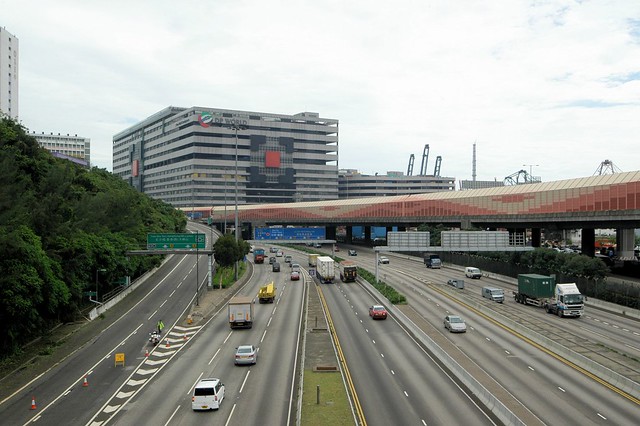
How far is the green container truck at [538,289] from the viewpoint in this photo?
206ft

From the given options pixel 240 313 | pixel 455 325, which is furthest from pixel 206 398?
pixel 455 325

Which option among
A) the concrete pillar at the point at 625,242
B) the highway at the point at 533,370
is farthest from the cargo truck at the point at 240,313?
the concrete pillar at the point at 625,242

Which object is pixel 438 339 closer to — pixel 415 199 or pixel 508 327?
pixel 508 327

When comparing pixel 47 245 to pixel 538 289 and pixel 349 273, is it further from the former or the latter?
pixel 538 289

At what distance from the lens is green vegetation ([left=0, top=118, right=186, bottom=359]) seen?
129 ft

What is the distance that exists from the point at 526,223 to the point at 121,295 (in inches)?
2628

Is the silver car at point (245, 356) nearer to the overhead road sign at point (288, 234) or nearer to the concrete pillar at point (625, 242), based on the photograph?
the overhead road sign at point (288, 234)

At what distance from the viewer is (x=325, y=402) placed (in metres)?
30.0

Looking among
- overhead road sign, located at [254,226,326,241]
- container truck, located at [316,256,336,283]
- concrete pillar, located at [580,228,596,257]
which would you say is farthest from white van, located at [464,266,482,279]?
overhead road sign, located at [254,226,326,241]

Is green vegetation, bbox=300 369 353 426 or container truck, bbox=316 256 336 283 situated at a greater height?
container truck, bbox=316 256 336 283

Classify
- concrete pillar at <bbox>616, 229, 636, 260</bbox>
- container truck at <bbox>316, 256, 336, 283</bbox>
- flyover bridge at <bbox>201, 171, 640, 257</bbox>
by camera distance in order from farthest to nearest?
1. concrete pillar at <bbox>616, 229, 636, 260</bbox>
2. container truck at <bbox>316, 256, 336, 283</bbox>
3. flyover bridge at <bbox>201, 171, 640, 257</bbox>

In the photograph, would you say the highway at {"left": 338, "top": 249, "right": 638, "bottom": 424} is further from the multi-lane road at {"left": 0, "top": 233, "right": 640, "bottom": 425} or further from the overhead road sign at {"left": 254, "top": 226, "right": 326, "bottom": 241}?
the overhead road sign at {"left": 254, "top": 226, "right": 326, "bottom": 241}

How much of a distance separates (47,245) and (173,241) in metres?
23.3

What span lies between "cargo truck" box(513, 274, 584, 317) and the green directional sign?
141ft
